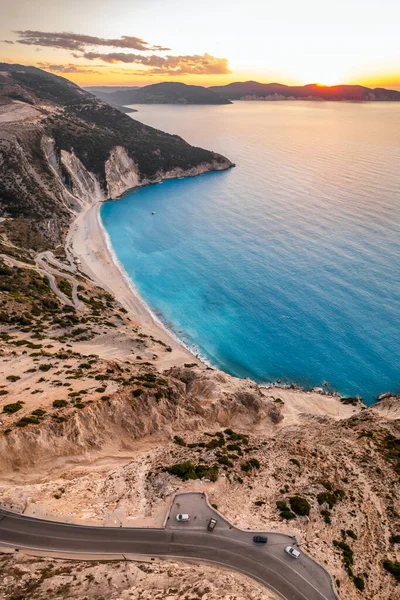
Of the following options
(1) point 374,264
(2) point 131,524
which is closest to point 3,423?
(2) point 131,524

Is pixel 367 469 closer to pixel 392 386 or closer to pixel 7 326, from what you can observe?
pixel 392 386

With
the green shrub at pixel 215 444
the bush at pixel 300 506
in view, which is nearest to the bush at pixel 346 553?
the bush at pixel 300 506

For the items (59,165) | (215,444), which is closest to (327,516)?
(215,444)

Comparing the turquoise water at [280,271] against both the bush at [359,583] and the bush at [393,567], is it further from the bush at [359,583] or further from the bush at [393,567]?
the bush at [359,583]

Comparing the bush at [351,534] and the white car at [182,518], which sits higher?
the white car at [182,518]

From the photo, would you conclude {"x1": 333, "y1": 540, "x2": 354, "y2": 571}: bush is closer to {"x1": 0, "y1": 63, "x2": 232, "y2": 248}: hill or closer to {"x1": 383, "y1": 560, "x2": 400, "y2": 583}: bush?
{"x1": 383, "y1": 560, "x2": 400, "y2": 583}: bush

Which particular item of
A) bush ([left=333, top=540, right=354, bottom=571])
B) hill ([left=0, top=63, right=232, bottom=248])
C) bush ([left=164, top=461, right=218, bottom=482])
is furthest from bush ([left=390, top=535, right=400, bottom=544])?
hill ([left=0, top=63, right=232, bottom=248])
